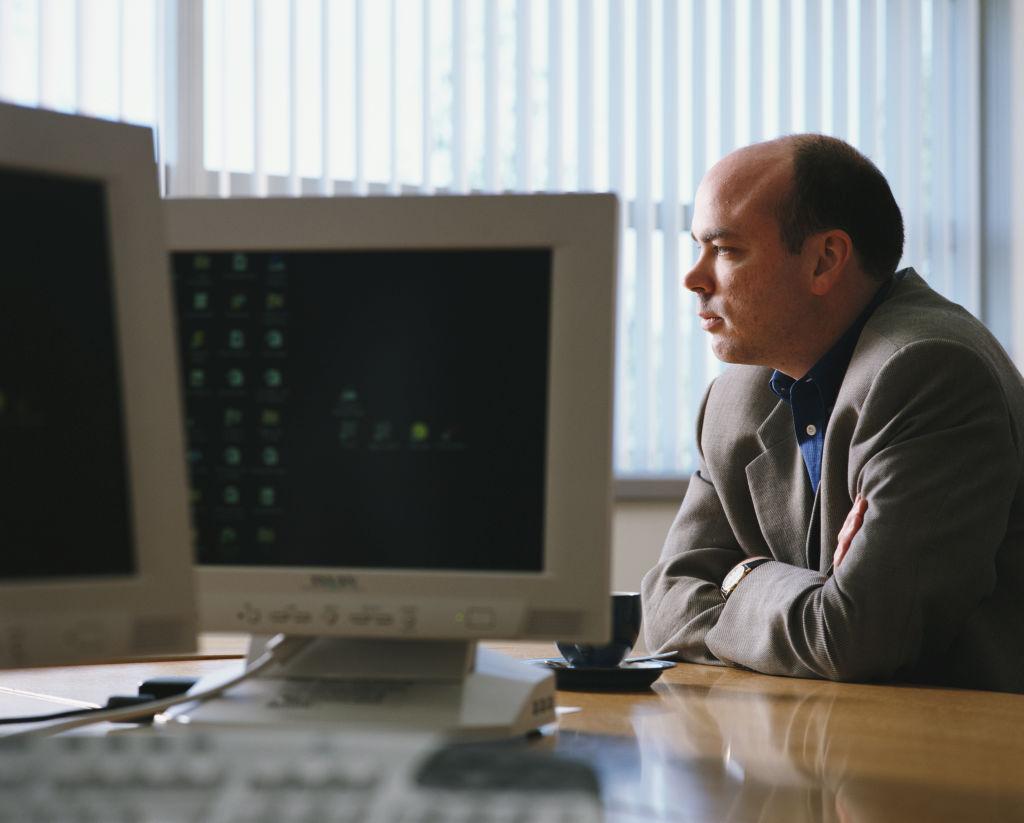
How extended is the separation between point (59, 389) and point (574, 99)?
10.6 ft

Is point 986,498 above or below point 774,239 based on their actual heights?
below

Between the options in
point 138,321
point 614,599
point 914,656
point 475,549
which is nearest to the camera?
point 138,321

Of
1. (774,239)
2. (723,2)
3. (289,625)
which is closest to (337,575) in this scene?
(289,625)

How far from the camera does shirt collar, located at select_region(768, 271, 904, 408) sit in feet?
6.38

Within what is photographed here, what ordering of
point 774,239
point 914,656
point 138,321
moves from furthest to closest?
point 774,239 < point 914,656 < point 138,321

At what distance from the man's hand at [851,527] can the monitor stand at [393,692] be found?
683 millimetres

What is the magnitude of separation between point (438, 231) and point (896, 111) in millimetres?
3447

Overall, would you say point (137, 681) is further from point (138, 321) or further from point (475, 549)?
point (138, 321)

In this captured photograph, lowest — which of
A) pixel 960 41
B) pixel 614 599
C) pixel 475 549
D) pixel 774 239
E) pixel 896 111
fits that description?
pixel 614 599

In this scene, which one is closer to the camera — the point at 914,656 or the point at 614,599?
the point at 614,599

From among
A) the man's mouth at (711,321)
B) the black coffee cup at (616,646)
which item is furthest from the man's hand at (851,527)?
the man's mouth at (711,321)

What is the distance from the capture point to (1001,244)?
13.5 ft

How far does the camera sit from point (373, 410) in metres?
1.02

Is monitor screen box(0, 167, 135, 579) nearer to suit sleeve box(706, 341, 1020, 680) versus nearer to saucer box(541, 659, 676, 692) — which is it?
saucer box(541, 659, 676, 692)
